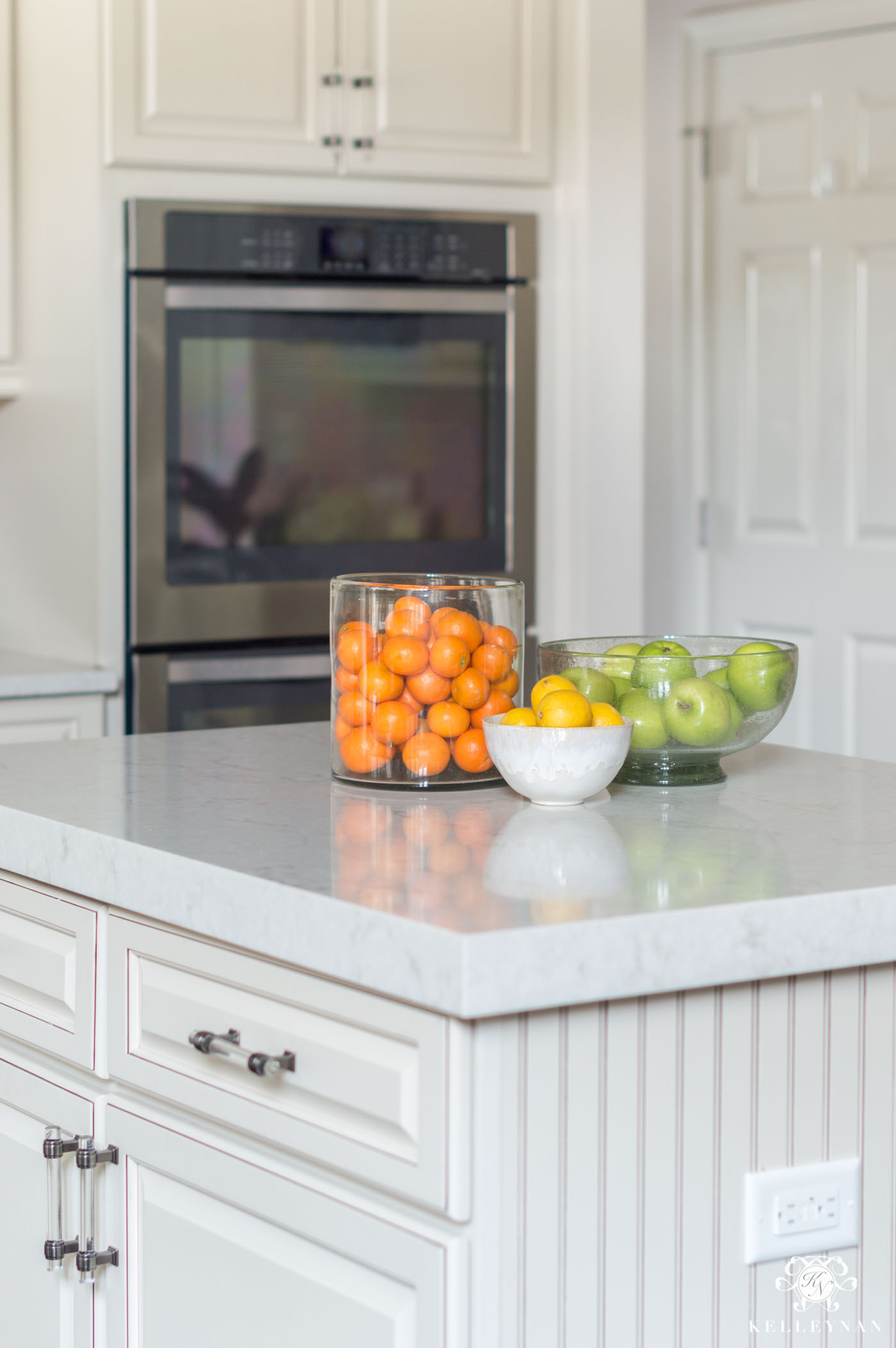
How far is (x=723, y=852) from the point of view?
1.17 m

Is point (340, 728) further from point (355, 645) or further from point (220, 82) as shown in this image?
point (220, 82)

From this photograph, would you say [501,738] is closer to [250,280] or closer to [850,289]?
[250,280]

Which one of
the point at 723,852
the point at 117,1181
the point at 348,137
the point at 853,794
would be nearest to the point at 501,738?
the point at 723,852

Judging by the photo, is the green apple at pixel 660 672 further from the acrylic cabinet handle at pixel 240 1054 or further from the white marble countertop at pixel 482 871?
the acrylic cabinet handle at pixel 240 1054

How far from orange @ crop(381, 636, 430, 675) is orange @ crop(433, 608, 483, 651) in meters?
0.02

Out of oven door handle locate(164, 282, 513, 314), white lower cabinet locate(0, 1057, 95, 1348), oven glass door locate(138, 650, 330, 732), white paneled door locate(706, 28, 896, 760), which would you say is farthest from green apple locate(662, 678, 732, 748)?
white paneled door locate(706, 28, 896, 760)

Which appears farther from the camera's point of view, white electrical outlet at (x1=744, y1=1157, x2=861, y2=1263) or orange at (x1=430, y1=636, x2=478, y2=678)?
orange at (x1=430, y1=636, x2=478, y2=678)

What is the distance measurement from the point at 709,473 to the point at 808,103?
2.99ft

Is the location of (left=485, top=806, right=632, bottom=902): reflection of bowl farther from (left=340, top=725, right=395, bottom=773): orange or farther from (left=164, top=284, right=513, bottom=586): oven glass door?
(left=164, top=284, right=513, bottom=586): oven glass door

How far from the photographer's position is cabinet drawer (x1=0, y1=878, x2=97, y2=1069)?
1265mm

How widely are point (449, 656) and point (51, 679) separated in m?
1.41

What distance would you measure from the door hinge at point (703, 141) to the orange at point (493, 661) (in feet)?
A: 9.69

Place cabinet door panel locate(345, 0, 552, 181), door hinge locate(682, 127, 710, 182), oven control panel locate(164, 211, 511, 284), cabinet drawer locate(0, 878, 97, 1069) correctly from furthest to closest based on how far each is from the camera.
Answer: door hinge locate(682, 127, 710, 182) < cabinet door panel locate(345, 0, 552, 181) < oven control panel locate(164, 211, 511, 284) < cabinet drawer locate(0, 878, 97, 1069)

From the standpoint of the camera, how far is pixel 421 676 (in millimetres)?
1375
